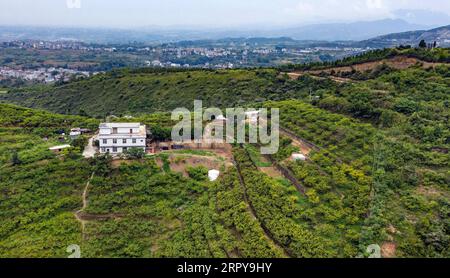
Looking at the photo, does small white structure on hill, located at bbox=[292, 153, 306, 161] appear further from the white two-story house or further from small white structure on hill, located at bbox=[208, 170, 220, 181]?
the white two-story house

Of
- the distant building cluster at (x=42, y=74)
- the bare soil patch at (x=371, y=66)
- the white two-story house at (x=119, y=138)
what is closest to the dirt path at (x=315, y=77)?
the bare soil patch at (x=371, y=66)

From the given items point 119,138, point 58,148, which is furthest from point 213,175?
point 58,148

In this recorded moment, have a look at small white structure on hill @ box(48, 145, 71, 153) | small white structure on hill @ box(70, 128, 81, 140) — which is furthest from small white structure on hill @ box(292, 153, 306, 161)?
small white structure on hill @ box(70, 128, 81, 140)

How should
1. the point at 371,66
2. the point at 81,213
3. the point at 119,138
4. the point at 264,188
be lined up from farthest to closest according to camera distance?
the point at 371,66 < the point at 119,138 < the point at 264,188 < the point at 81,213

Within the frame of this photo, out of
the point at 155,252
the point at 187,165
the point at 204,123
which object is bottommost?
the point at 155,252

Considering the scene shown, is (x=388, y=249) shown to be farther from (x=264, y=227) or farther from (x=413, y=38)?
(x=413, y=38)

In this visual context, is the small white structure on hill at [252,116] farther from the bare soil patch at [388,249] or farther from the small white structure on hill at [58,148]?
the bare soil patch at [388,249]
